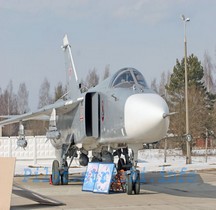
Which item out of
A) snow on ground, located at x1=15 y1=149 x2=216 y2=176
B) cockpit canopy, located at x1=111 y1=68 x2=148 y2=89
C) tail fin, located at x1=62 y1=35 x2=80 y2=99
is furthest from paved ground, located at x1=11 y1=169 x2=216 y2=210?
snow on ground, located at x1=15 y1=149 x2=216 y2=176

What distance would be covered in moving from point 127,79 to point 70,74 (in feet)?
23.1

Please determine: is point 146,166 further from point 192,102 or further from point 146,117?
point 146,117

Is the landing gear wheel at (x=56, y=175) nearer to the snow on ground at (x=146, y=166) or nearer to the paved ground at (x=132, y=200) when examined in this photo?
the paved ground at (x=132, y=200)

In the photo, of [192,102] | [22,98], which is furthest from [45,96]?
[192,102]

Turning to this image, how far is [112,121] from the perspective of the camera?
1260 centimetres

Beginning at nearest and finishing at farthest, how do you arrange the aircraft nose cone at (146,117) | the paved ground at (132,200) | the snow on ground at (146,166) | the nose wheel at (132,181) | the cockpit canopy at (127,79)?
the paved ground at (132,200) < the aircraft nose cone at (146,117) < the nose wheel at (132,181) < the cockpit canopy at (127,79) < the snow on ground at (146,166)

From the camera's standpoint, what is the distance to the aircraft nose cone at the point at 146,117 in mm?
10766

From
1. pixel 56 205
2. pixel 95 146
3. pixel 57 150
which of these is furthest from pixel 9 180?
pixel 57 150

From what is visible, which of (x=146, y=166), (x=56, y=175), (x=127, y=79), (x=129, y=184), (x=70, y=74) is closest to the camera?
(x=129, y=184)

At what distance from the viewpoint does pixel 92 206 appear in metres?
10.2

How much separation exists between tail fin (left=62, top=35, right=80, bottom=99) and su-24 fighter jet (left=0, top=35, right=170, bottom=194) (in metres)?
0.74

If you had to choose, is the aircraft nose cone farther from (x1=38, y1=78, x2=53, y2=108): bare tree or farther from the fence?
(x1=38, y1=78, x2=53, y2=108): bare tree

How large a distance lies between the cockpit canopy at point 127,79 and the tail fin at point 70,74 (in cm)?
477

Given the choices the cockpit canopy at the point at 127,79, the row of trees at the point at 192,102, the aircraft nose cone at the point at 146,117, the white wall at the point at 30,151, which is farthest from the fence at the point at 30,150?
the aircraft nose cone at the point at 146,117
